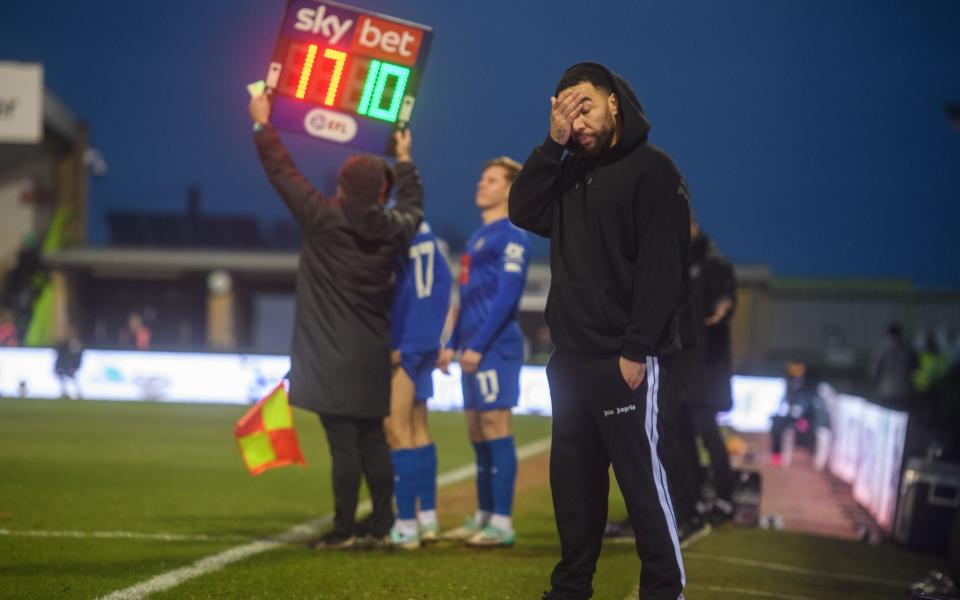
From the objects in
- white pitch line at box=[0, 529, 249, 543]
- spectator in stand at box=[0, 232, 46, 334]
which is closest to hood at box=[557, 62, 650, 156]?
white pitch line at box=[0, 529, 249, 543]

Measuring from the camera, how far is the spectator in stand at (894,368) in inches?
801

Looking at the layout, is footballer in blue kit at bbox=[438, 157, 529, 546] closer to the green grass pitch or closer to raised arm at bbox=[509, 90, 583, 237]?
the green grass pitch

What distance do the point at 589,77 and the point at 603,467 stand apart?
145cm

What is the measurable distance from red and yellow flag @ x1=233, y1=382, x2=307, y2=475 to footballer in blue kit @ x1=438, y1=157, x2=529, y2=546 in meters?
0.98

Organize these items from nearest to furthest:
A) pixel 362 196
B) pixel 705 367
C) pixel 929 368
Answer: pixel 362 196 < pixel 705 367 < pixel 929 368

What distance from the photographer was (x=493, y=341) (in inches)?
273

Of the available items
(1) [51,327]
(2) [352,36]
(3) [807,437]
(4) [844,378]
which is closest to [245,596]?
(2) [352,36]

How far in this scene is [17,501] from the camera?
8.60 metres

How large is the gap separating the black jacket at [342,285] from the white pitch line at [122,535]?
1.16 metres

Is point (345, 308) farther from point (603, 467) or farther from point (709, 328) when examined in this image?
point (709, 328)

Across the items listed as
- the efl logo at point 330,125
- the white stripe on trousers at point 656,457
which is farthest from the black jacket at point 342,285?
the white stripe on trousers at point 656,457

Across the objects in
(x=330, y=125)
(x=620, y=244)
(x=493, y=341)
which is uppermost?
(x=330, y=125)

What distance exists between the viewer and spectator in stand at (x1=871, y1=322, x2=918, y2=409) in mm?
20344

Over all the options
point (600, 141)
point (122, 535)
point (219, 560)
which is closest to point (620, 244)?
point (600, 141)
